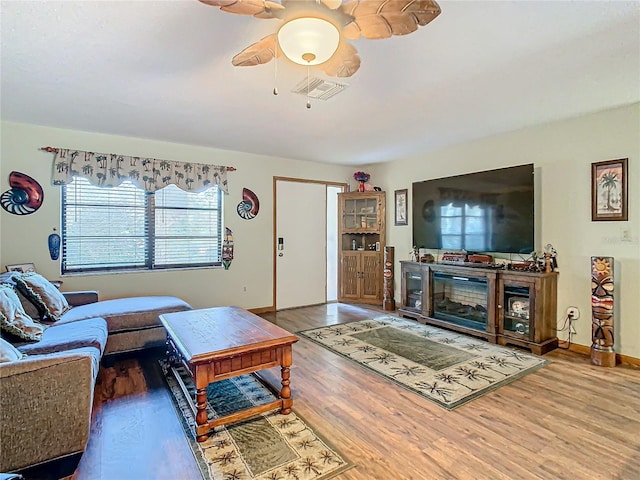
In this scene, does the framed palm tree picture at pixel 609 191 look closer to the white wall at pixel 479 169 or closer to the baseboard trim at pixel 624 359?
the white wall at pixel 479 169

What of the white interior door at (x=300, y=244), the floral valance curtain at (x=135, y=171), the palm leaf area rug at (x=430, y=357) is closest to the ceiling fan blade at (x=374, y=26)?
the palm leaf area rug at (x=430, y=357)

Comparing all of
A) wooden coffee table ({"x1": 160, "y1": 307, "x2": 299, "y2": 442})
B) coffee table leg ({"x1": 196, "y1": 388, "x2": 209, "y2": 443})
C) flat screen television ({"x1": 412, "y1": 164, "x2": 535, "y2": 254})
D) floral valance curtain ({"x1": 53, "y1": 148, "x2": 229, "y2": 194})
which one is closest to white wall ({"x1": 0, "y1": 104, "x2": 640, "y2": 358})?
floral valance curtain ({"x1": 53, "y1": 148, "x2": 229, "y2": 194})

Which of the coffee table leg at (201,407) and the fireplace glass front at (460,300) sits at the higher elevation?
the fireplace glass front at (460,300)

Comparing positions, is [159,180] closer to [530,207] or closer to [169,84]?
[169,84]

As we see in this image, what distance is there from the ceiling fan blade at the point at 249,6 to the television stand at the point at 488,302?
3.41 m

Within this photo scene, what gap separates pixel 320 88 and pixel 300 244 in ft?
10.5

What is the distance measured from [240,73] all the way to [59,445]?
2492 mm

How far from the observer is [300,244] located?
5602mm

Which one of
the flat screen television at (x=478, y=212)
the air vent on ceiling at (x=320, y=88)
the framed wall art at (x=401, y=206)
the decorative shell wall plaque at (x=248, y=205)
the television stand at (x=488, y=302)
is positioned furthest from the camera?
the framed wall art at (x=401, y=206)

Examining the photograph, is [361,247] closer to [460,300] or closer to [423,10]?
[460,300]

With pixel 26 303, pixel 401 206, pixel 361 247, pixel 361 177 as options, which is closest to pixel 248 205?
pixel 361 177

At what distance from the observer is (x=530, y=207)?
3.69 m

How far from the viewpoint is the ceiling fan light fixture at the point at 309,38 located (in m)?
1.46

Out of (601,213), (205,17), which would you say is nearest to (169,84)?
(205,17)
